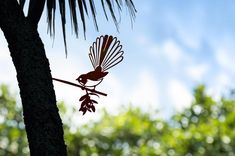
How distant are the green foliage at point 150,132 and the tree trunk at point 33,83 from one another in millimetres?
24238

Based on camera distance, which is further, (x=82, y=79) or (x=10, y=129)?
(x=10, y=129)

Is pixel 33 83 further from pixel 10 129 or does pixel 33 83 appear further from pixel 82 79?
pixel 10 129

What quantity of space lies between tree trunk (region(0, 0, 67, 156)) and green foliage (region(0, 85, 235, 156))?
24.2m

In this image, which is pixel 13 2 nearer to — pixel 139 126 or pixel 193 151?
pixel 193 151

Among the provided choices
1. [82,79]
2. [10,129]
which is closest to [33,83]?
[82,79]

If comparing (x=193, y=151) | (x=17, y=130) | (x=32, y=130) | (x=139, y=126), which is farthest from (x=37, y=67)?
(x=139, y=126)

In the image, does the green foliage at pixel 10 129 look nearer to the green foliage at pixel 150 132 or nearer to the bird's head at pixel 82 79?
the green foliage at pixel 150 132

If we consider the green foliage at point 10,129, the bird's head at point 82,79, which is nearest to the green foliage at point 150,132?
the green foliage at point 10,129

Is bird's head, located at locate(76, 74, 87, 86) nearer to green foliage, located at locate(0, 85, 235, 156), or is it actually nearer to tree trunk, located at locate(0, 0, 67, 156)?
tree trunk, located at locate(0, 0, 67, 156)

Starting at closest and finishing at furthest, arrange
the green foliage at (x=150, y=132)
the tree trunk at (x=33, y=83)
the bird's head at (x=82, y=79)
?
the tree trunk at (x=33, y=83) → the bird's head at (x=82, y=79) → the green foliage at (x=150, y=132)

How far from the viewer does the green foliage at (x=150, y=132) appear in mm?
29672

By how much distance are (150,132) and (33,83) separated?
3346 centimetres

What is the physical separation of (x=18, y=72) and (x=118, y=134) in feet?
105

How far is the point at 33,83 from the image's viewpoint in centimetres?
489
